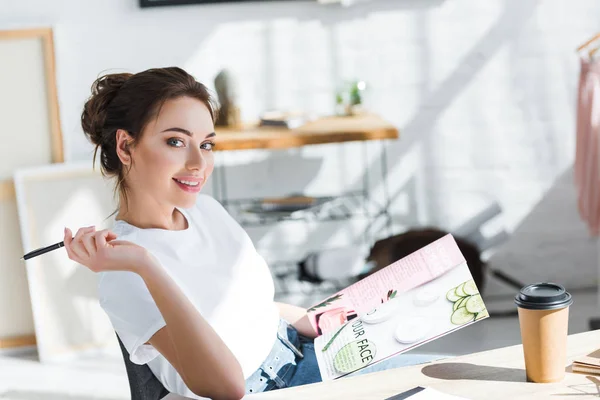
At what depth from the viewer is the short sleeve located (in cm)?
157

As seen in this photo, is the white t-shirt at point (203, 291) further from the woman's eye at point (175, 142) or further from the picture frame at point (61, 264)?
the picture frame at point (61, 264)

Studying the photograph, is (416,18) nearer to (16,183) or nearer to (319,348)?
(16,183)

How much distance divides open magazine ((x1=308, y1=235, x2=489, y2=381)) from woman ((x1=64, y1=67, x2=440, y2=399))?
175mm

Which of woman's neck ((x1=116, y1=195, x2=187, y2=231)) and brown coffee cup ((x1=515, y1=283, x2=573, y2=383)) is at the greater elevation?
woman's neck ((x1=116, y1=195, x2=187, y2=231))

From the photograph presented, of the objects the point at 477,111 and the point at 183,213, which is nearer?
the point at 183,213

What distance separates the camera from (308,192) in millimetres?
4152

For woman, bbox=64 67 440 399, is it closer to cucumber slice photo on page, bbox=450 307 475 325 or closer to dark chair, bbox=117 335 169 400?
dark chair, bbox=117 335 169 400

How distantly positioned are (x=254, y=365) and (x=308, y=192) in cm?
244

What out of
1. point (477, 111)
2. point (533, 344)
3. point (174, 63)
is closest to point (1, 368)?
point (174, 63)

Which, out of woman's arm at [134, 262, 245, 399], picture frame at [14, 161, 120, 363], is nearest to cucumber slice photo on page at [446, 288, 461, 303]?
woman's arm at [134, 262, 245, 399]

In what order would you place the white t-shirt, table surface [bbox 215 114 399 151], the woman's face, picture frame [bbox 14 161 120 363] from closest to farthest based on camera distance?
the white t-shirt → the woman's face → table surface [bbox 215 114 399 151] → picture frame [bbox 14 161 120 363]

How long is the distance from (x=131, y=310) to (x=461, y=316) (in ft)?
1.95

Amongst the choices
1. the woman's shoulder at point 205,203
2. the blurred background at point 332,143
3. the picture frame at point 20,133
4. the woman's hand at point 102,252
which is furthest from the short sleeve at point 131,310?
the picture frame at point 20,133

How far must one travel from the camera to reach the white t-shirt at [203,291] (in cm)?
158
